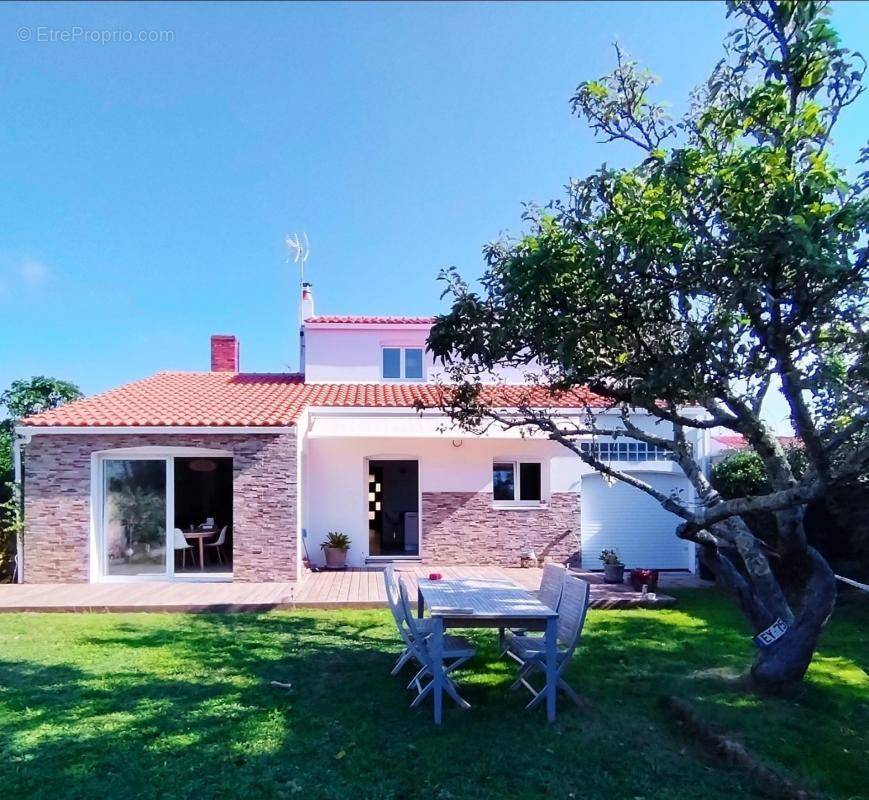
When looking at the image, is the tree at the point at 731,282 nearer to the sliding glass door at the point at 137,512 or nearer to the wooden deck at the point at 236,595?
the wooden deck at the point at 236,595

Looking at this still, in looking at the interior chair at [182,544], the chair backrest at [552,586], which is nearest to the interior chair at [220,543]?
the interior chair at [182,544]

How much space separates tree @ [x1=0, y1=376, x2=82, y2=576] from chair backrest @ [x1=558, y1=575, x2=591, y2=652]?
55.7ft

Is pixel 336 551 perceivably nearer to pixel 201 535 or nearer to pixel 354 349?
pixel 201 535

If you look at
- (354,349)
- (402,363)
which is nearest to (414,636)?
(402,363)

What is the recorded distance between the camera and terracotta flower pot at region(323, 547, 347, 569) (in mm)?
22344

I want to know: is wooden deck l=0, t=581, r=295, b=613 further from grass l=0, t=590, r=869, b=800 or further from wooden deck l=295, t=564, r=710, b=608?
grass l=0, t=590, r=869, b=800

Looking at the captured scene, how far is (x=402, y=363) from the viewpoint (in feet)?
92.0

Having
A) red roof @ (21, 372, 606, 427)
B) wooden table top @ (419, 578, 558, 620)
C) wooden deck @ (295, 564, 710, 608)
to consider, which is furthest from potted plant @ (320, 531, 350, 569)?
wooden table top @ (419, 578, 558, 620)

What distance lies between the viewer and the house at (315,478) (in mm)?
19594

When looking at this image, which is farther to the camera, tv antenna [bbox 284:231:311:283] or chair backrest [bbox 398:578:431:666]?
tv antenna [bbox 284:231:311:283]

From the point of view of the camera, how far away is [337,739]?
820 cm

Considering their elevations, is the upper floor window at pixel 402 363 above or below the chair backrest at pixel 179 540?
above

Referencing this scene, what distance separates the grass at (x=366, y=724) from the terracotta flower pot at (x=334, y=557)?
8.71 metres

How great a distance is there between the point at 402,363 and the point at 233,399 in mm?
7648
